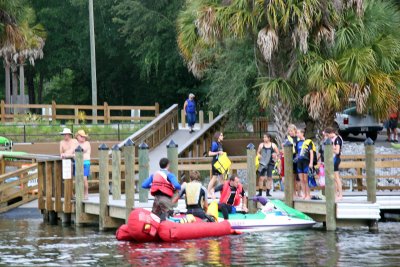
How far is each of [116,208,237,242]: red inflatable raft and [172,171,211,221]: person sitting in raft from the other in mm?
213

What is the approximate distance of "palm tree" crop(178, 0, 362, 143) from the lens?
118 ft

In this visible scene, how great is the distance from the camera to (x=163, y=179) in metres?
25.8

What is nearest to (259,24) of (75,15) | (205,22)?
(205,22)

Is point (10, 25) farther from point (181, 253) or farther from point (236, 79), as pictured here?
point (181, 253)

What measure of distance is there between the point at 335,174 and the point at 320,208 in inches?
32.9

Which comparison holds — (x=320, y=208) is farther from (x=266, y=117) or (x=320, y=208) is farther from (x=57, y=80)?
(x=57, y=80)

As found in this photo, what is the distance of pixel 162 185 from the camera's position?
84.5ft

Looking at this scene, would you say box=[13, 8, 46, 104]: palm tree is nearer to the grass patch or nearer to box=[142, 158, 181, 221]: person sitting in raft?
the grass patch

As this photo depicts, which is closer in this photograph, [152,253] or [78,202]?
[152,253]

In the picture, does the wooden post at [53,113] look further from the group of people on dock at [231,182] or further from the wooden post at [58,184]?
the group of people on dock at [231,182]

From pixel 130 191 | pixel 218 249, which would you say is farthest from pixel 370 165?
pixel 130 191

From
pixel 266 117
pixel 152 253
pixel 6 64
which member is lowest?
pixel 152 253

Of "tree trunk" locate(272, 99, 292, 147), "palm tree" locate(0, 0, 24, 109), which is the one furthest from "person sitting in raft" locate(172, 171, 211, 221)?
"palm tree" locate(0, 0, 24, 109)

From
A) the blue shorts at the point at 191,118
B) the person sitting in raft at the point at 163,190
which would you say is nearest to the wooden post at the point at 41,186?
the person sitting in raft at the point at 163,190
